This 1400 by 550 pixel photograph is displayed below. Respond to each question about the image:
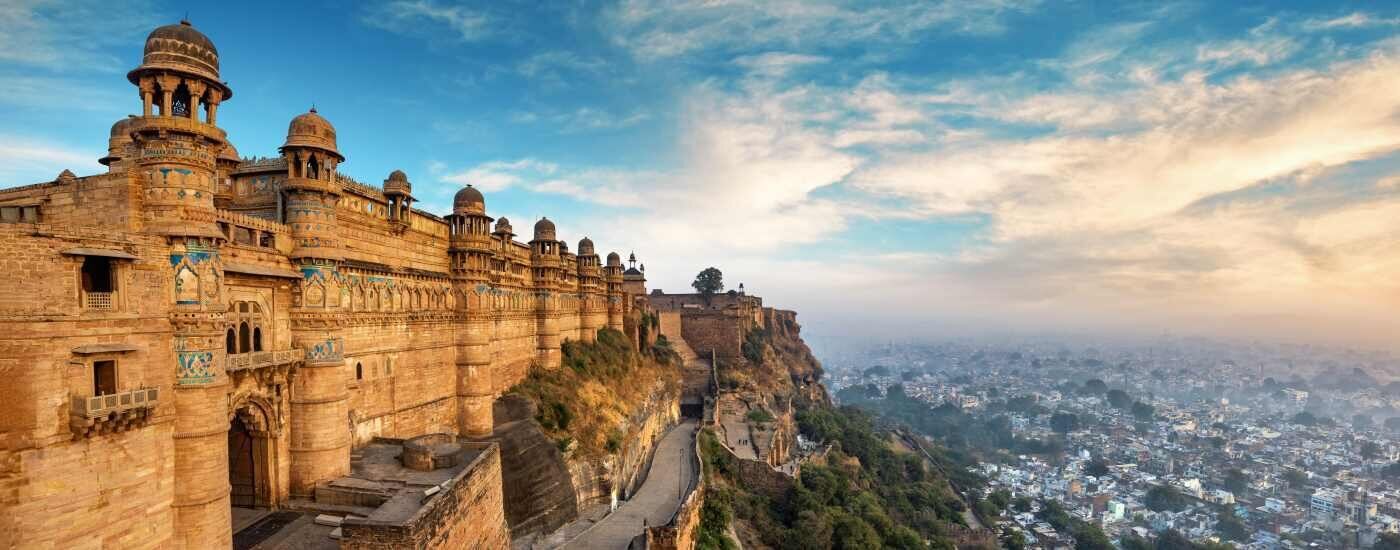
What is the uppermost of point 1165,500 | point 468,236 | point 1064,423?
point 468,236

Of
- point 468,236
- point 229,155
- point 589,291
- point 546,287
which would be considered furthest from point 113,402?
point 589,291

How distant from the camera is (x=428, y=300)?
22.6 m

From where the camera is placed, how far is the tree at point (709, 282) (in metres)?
71.6

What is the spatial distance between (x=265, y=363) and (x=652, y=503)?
1548 centimetres

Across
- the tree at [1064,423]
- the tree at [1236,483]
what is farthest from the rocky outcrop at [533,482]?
the tree at [1064,423]

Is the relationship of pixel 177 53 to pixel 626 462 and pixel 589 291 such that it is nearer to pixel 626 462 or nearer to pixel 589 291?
pixel 626 462

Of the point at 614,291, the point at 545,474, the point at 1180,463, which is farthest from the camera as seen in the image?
the point at 1180,463

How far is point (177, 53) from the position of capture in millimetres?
12938

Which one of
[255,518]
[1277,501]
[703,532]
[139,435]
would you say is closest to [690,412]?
[703,532]

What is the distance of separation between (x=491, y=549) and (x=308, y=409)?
19.6 ft

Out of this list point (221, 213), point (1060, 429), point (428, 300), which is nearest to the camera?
point (221, 213)

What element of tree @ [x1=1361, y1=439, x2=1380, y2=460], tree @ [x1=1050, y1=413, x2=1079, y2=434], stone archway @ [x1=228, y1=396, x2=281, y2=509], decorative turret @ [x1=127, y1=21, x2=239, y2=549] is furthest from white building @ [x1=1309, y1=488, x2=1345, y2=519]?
decorative turret @ [x1=127, y1=21, x2=239, y2=549]

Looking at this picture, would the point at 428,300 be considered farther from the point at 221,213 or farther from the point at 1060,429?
the point at 1060,429

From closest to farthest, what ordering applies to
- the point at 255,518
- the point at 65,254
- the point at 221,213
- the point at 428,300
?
1. the point at 65,254
2. the point at 221,213
3. the point at 255,518
4. the point at 428,300
